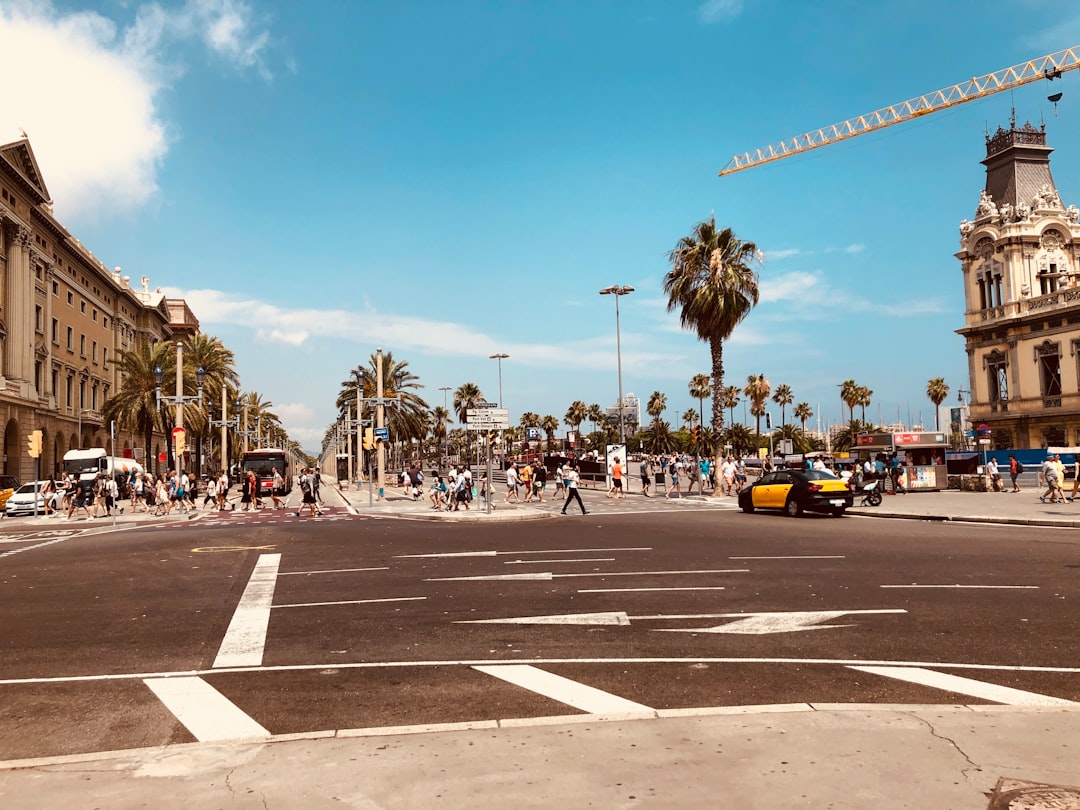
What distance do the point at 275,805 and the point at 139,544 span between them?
60.1ft

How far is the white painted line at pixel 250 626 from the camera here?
8.03 m

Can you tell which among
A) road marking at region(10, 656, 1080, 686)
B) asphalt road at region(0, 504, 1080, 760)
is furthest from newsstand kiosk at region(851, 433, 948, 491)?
road marking at region(10, 656, 1080, 686)

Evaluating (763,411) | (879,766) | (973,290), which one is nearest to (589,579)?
(879,766)

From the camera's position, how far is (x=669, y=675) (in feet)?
22.9

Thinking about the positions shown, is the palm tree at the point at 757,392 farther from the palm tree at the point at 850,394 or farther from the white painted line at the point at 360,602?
the white painted line at the point at 360,602

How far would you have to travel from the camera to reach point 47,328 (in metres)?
61.3

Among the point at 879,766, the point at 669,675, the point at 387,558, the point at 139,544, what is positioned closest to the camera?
the point at 879,766

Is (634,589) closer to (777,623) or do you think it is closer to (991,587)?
(777,623)

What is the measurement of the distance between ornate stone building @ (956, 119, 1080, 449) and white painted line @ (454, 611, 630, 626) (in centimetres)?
6719

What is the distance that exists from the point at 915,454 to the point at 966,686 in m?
34.5

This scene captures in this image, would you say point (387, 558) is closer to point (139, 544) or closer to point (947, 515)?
point (139, 544)

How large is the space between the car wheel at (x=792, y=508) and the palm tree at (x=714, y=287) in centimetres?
1331

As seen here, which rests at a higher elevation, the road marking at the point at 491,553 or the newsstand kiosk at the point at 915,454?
the newsstand kiosk at the point at 915,454

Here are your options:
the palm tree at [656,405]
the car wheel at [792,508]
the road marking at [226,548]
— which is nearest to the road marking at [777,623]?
the road marking at [226,548]
